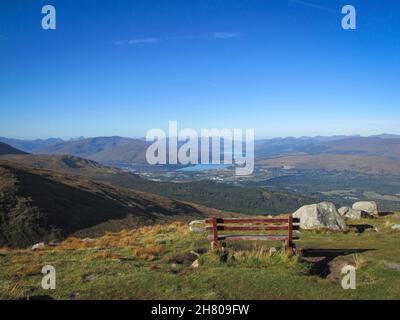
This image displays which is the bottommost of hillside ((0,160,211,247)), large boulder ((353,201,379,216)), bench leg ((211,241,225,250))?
hillside ((0,160,211,247))

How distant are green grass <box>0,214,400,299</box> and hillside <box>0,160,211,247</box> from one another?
49160mm

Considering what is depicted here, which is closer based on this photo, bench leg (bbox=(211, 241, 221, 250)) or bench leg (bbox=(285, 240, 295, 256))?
bench leg (bbox=(285, 240, 295, 256))

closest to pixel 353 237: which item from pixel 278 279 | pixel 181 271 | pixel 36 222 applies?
pixel 278 279

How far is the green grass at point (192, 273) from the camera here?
1393 cm

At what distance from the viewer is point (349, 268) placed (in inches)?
658

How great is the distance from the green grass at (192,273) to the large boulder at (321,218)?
14.4 feet

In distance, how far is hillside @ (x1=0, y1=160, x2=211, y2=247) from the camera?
68.9m

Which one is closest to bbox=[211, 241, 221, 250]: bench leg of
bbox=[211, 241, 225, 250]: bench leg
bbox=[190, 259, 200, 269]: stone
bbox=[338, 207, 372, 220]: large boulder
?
bbox=[211, 241, 225, 250]: bench leg

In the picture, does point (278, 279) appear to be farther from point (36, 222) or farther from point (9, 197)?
point (9, 197)

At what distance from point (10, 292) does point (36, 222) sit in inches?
2436

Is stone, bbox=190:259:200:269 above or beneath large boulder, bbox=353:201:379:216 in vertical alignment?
above

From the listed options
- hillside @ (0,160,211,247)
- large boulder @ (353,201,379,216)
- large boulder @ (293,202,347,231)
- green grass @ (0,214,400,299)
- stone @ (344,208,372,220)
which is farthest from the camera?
hillside @ (0,160,211,247)

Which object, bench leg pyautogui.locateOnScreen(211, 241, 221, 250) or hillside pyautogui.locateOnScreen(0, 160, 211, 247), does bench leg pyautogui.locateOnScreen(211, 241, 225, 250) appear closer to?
bench leg pyautogui.locateOnScreen(211, 241, 221, 250)

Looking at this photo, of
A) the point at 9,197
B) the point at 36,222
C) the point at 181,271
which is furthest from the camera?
the point at 9,197
